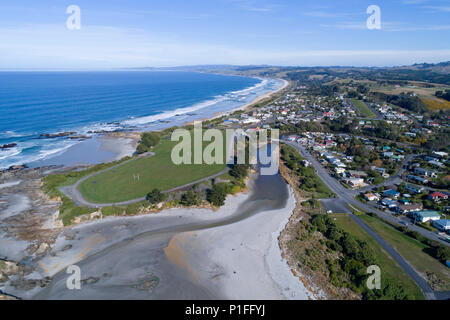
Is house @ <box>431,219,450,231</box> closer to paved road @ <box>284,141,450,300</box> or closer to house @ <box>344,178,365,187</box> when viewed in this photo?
paved road @ <box>284,141,450,300</box>

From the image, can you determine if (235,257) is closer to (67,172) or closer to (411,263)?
(411,263)

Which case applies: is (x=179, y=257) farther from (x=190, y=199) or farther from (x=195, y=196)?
(x=195, y=196)

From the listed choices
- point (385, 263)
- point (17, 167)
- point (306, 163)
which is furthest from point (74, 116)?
point (385, 263)

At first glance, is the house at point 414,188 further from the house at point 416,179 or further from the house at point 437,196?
the house at point 416,179

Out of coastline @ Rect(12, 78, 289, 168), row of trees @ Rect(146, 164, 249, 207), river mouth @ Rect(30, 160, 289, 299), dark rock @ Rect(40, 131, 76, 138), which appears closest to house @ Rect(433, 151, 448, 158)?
row of trees @ Rect(146, 164, 249, 207)

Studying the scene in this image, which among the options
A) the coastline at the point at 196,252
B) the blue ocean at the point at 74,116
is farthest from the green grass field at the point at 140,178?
the blue ocean at the point at 74,116

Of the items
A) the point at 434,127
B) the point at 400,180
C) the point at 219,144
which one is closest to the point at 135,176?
the point at 219,144

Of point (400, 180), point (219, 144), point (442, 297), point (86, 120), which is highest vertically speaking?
point (86, 120)
